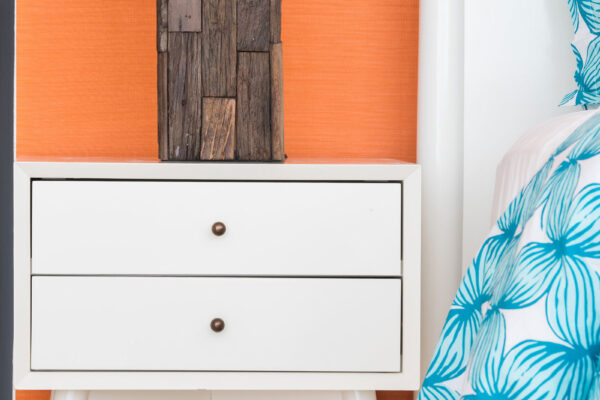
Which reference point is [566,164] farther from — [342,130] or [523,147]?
[342,130]

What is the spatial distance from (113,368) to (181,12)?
57cm

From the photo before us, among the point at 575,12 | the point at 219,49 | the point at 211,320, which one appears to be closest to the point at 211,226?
the point at 211,320

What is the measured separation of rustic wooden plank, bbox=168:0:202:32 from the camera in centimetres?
101

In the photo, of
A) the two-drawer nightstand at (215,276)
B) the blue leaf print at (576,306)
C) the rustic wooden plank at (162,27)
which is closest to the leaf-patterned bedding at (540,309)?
the blue leaf print at (576,306)

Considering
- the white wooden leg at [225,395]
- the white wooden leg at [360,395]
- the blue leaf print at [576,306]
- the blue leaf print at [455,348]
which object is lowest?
the white wooden leg at [225,395]

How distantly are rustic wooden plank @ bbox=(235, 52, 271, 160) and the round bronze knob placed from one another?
0.86 feet

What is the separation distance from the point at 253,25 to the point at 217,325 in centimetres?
48

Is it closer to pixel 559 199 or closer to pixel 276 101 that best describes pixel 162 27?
pixel 276 101

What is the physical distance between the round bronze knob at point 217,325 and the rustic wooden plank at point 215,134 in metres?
0.26

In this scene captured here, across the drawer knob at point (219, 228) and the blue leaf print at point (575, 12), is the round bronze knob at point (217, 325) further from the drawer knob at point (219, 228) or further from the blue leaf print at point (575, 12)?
the blue leaf print at point (575, 12)

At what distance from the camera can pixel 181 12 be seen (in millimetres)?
1012

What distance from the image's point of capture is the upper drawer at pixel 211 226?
961 mm

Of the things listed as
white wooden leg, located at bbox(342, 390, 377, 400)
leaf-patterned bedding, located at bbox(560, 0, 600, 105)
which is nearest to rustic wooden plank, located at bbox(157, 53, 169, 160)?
white wooden leg, located at bbox(342, 390, 377, 400)

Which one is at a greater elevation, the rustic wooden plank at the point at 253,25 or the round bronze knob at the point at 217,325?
the rustic wooden plank at the point at 253,25
